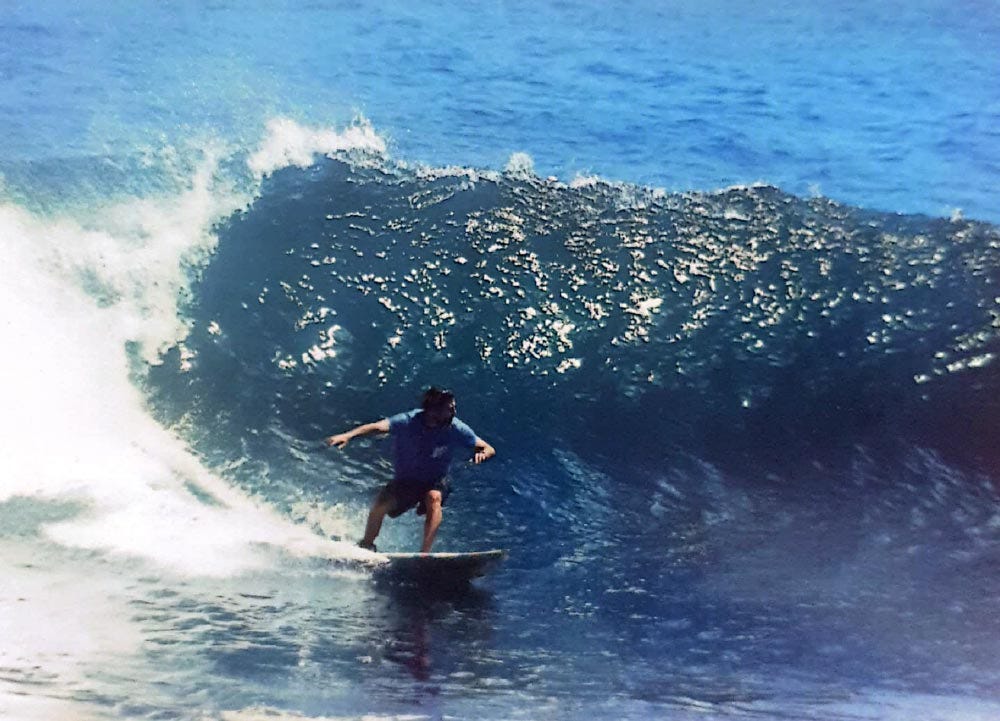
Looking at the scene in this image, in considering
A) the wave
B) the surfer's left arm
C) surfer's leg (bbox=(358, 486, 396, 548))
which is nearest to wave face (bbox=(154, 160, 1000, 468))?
the wave

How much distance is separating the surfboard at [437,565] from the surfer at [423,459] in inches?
4.5

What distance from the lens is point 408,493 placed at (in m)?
3.80

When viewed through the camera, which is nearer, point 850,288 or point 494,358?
point 494,358

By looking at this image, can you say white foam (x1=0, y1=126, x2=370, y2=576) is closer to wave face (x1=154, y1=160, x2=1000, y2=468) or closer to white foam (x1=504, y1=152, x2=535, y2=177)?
wave face (x1=154, y1=160, x2=1000, y2=468)

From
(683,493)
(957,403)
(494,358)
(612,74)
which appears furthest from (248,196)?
(957,403)

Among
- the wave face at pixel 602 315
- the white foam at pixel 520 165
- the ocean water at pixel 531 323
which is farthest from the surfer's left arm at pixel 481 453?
the white foam at pixel 520 165

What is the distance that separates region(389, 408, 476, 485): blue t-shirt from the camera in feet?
12.3

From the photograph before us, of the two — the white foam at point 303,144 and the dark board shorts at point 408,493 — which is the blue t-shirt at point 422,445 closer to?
the dark board shorts at point 408,493

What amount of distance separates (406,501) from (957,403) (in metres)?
2.80

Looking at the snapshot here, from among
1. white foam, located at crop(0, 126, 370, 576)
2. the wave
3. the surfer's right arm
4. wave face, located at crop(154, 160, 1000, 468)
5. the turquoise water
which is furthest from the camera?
wave face, located at crop(154, 160, 1000, 468)

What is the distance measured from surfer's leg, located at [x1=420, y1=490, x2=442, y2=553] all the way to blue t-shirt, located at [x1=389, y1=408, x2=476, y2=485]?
6 cm

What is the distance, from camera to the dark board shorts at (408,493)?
3789mm

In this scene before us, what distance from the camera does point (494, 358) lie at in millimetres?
4848

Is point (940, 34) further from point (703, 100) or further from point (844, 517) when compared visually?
point (844, 517)
